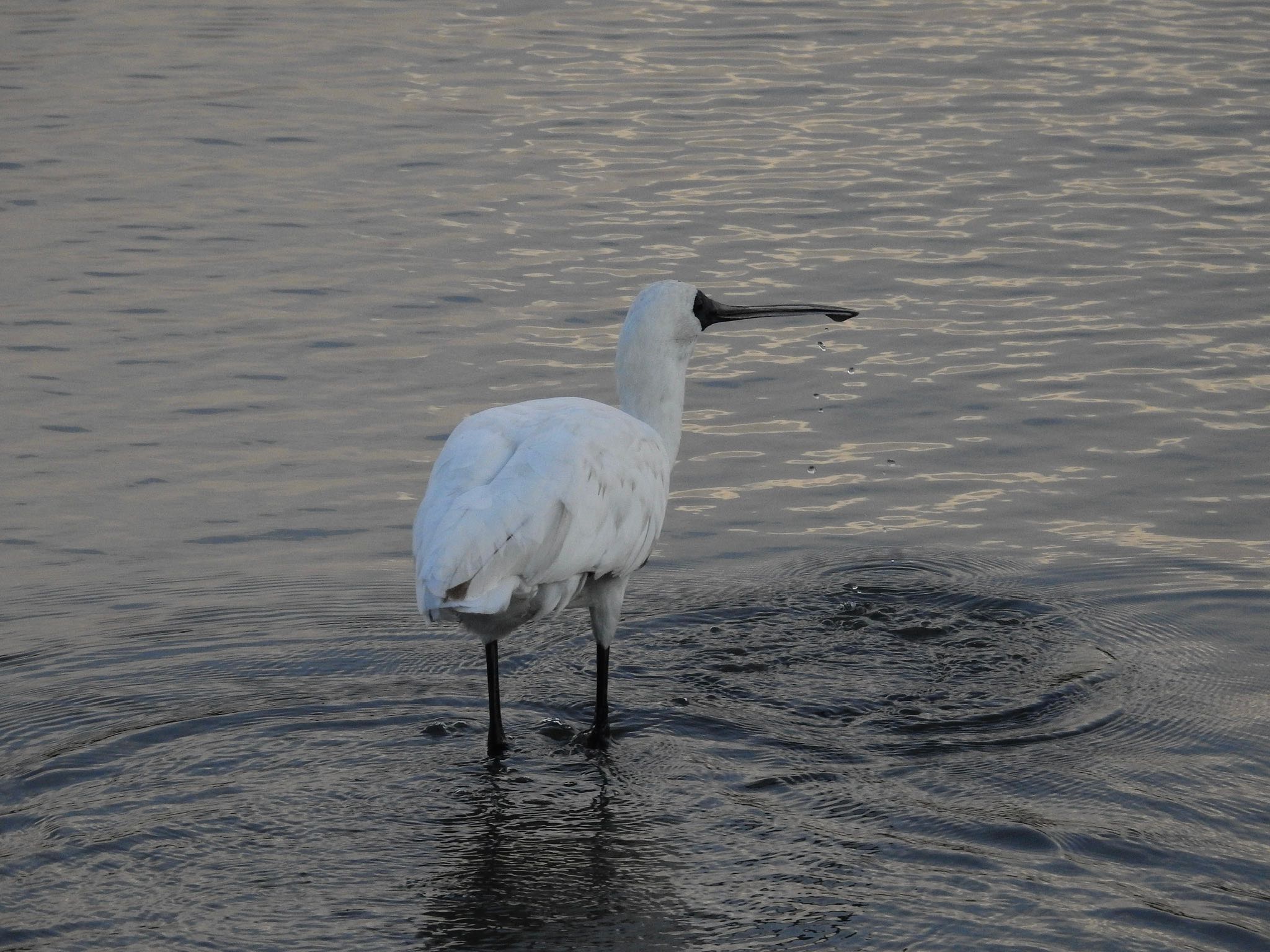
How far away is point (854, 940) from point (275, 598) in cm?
384

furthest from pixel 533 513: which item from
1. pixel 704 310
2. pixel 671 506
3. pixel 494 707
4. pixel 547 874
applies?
pixel 671 506

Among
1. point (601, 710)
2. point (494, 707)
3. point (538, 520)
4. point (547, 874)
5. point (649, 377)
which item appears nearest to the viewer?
point (547, 874)

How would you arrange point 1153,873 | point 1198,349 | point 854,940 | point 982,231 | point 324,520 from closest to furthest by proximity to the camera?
point 854,940 < point 1153,873 < point 324,520 < point 1198,349 < point 982,231

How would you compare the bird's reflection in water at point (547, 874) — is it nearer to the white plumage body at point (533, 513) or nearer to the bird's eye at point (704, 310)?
the white plumage body at point (533, 513)

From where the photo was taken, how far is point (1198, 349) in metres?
11.7

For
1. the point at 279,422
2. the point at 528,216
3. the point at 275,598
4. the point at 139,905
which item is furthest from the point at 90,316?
the point at 139,905

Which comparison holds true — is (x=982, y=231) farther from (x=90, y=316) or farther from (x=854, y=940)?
(x=854, y=940)

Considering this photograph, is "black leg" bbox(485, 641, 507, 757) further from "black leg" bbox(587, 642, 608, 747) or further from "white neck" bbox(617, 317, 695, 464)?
"white neck" bbox(617, 317, 695, 464)

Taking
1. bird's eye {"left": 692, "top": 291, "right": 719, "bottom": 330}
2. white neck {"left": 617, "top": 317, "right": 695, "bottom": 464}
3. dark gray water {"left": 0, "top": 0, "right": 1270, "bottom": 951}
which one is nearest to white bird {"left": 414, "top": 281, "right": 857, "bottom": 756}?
white neck {"left": 617, "top": 317, "right": 695, "bottom": 464}

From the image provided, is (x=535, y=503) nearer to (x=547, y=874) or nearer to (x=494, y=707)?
(x=494, y=707)

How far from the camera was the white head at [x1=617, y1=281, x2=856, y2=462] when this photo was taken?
7852 millimetres

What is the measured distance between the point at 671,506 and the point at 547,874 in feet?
13.0

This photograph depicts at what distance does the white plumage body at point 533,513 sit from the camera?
244 inches

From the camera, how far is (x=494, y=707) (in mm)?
6641
